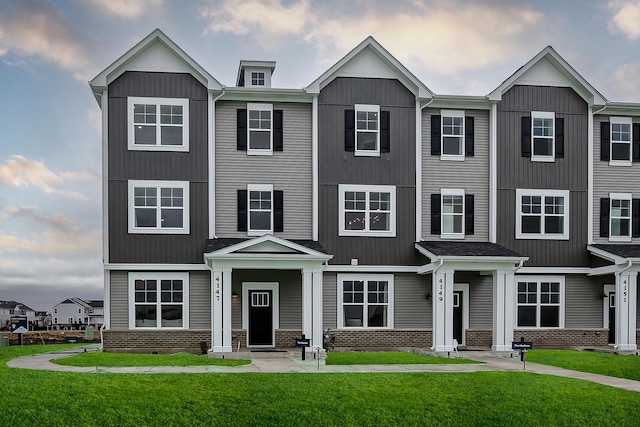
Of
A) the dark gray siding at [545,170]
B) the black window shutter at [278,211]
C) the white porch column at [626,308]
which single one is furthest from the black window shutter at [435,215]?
the white porch column at [626,308]

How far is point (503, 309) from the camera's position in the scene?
985 inches

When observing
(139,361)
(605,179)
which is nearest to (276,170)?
(139,361)

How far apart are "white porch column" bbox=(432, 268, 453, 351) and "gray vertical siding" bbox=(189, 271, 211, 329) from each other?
803cm

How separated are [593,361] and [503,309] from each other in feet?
12.0

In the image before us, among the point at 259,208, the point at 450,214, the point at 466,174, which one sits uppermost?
the point at 466,174

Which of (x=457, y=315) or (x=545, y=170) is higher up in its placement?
(x=545, y=170)

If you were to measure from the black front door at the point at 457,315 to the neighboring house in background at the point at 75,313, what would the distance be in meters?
25.2

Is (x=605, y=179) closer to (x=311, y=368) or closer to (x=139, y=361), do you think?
(x=311, y=368)

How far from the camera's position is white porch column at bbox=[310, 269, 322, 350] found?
2364 cm

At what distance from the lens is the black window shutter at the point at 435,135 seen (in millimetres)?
27234

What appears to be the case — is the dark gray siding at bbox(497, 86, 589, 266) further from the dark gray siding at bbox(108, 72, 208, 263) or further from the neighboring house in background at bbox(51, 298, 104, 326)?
the neighboring house in background at bbox(51, 298, 104, 326)

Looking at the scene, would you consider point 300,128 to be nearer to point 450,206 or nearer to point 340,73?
point 340,73

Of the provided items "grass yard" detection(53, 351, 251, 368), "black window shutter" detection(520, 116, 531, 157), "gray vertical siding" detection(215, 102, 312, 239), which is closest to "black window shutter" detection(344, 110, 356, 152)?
"gray vertical siding" detection(215, 102, 312, 239)

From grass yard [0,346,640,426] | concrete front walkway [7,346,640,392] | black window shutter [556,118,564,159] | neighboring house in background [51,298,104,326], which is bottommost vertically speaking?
neighboring house in background [51,298,104,326]
